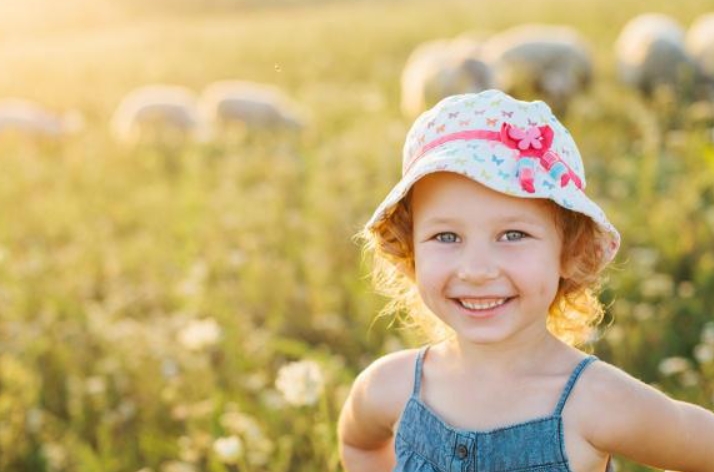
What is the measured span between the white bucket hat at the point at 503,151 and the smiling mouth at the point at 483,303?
23cm

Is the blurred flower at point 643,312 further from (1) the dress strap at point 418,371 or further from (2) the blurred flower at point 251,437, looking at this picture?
(1) the dress strap at point 418,371

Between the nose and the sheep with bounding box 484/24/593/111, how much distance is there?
7.16m

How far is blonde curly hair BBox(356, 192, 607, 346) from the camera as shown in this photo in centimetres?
233

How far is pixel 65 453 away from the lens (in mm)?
3975

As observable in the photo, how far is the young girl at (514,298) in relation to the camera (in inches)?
85.6

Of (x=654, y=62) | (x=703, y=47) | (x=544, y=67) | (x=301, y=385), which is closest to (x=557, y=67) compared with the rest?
(x=544, y=67)

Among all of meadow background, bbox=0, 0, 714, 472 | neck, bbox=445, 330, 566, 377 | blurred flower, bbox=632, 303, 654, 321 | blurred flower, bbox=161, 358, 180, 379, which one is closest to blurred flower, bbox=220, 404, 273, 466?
meadow background, bbox=0, 0, 714, 472

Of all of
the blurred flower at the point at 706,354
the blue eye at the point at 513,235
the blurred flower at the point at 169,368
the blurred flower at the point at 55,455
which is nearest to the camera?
the blue eye at the point at 513,235

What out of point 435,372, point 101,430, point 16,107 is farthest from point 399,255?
point 16,107

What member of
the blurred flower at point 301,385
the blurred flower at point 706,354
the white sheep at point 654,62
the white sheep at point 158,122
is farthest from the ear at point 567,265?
the white sheep at point 654,62

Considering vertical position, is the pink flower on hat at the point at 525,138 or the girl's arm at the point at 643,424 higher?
the pink flower on hat at the point at 525,138

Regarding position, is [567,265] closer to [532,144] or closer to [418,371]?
[532,144]

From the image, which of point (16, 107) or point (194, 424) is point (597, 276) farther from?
point (16, 107)

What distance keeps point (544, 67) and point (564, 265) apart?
296 inches
